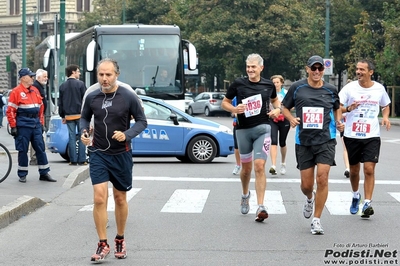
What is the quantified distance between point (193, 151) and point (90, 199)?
6368mm

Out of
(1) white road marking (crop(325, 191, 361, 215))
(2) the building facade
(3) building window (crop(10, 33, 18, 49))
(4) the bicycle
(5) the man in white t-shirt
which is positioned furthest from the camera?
(3) building window (crop(10, 33, 18, 49))

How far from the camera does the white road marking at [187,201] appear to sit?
1180 cm

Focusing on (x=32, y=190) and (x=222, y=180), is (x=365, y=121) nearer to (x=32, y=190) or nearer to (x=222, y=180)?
(x=222, y=180)

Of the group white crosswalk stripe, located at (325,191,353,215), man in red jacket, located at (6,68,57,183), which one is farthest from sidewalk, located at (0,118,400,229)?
white crosswalk stripe, located at (325,191,353,215)

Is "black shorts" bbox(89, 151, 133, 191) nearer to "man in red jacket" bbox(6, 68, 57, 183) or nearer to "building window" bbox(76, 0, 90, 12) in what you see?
"man in red jacket" bbox(6, 68, 57, 183)

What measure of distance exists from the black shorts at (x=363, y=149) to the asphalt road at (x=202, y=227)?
28.2 inches

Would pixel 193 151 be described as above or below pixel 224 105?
below

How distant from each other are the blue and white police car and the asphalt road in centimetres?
304

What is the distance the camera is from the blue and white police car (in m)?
18.8

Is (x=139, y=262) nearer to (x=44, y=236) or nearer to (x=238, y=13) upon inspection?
(x=44, y=236)

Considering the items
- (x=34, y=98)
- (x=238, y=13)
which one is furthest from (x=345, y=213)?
(x=238, y=13)

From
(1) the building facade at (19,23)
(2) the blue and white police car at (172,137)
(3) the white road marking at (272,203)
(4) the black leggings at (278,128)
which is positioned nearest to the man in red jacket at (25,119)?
(3) the white road marking at (272,203)

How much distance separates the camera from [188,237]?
9.52m

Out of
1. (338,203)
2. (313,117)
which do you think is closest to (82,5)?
(338,203)
